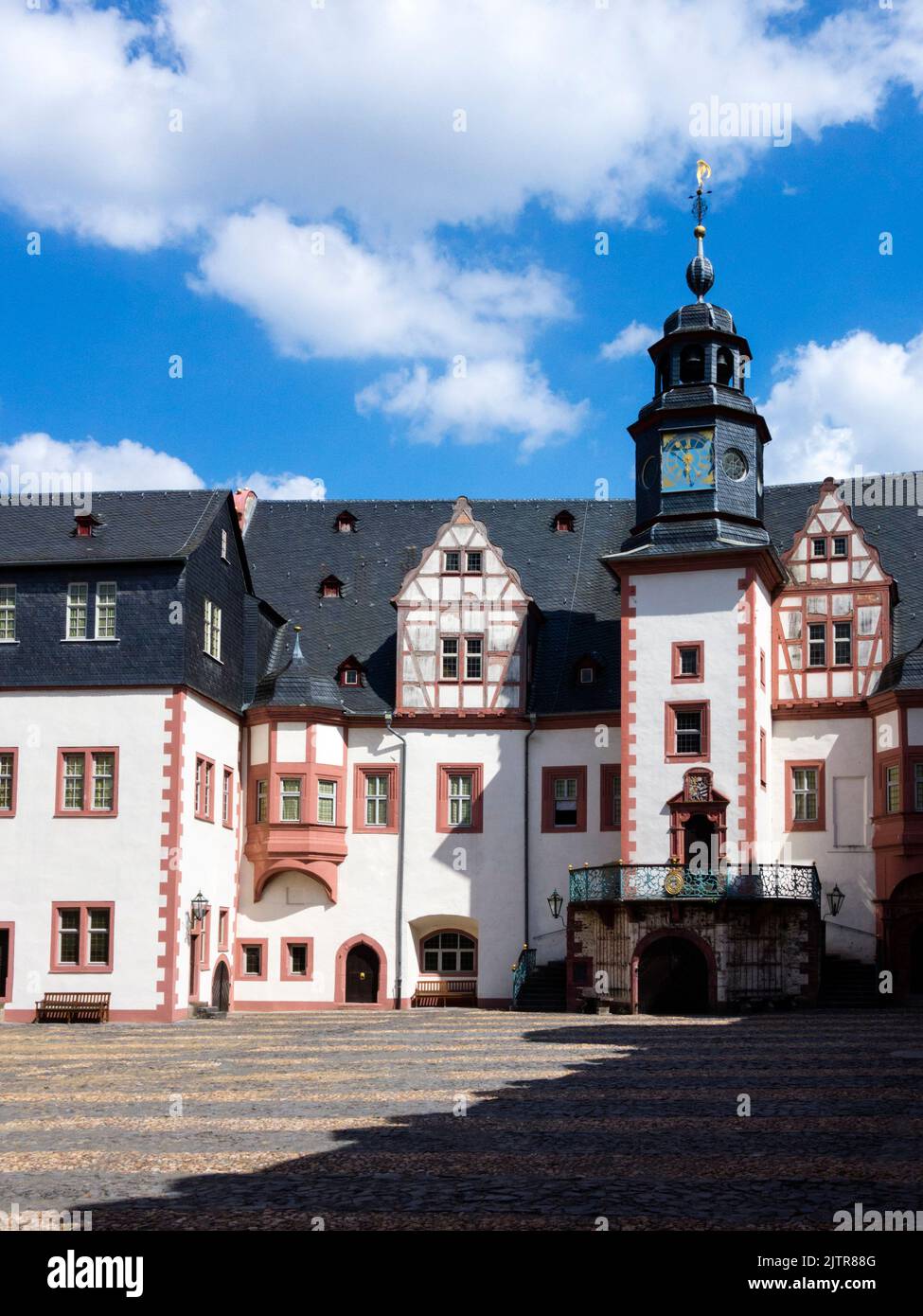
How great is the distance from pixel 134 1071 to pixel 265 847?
56.9 feet

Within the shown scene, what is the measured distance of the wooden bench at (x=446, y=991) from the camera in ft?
129

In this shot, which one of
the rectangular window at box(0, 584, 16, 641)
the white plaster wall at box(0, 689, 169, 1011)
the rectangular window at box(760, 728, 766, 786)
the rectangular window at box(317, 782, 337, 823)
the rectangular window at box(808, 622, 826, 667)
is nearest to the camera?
the white plaster wall at box(0, 689, 169, 1011)

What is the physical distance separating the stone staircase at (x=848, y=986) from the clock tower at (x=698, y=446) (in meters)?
10.2

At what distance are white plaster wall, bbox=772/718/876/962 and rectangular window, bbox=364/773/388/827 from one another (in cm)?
978

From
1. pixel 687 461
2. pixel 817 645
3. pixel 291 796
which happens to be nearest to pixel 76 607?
pixel 291 796

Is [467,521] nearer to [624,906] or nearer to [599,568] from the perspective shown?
[599,568]

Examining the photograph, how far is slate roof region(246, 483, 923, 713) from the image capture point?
134 ft

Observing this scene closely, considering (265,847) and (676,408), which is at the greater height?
(676,408)

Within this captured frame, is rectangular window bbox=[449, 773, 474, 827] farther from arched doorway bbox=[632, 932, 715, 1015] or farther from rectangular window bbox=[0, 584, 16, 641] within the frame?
rectangular window bbox=[0, 584, 16, 641]

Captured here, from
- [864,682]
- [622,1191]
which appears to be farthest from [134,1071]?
[864,682]

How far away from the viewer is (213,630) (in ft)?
123

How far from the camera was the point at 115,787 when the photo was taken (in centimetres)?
3462

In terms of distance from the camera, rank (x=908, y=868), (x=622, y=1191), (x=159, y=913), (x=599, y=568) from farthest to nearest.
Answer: (x=599, y=568)
(x=908, y=868)
(x=159, y=913)
(x=622, y=1191)

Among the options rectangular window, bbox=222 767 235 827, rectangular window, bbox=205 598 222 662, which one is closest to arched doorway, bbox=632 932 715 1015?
rectangular window, bbox=222 767 235 827
